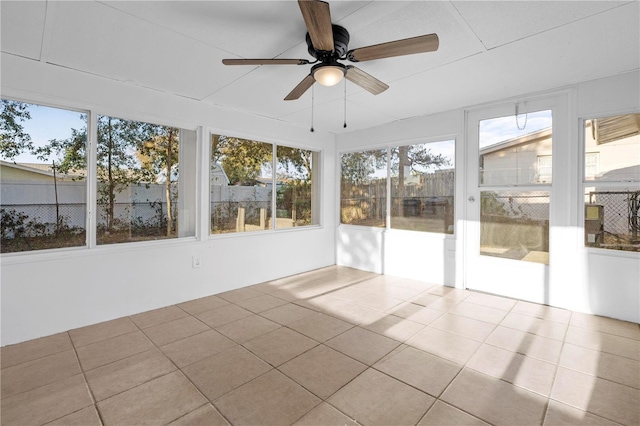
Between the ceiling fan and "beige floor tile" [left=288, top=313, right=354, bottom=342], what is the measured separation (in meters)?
2.16

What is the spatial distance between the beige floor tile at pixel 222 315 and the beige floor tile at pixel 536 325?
8.75 ft

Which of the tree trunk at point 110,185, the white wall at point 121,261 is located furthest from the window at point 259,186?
the tree trunk at point 110,185

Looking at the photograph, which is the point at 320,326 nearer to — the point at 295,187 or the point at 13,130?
the point at 295,187

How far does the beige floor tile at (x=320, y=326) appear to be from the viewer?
287 centimetres

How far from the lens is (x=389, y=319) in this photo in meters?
3.22

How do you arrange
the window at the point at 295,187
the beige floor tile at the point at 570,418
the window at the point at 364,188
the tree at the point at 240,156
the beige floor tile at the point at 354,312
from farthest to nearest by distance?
the window at the point at 364,188 → the window at the point at 295,187 → the tree at the point at 240,156 → the beige floor tile at the point at 354,312 → the beige floor tile at the point at 570,418

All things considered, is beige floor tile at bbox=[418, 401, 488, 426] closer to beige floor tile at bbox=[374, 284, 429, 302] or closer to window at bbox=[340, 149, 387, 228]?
beige floor tile at bbox=[374, 284, 429, 302]

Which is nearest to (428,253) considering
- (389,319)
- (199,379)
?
(389,319)

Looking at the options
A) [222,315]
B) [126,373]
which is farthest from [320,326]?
[126,373]

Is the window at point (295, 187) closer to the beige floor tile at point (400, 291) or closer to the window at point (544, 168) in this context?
the beige floor tile at point (400, 291)

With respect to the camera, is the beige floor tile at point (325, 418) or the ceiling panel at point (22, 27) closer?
the beige floor tile at point (325, 418)

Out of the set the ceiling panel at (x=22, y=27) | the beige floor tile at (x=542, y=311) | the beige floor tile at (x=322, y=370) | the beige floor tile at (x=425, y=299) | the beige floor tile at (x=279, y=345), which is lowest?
the beige floor tile at (x=322, y=370)

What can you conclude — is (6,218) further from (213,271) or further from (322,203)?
(322,203)

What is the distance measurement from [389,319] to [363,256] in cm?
215
